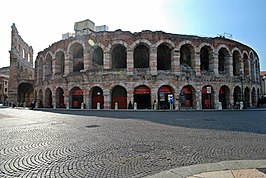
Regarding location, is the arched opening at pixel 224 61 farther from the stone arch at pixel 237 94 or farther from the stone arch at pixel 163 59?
the stone arch at pixel 163 59

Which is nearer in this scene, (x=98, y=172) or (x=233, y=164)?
(x=98, y=172)

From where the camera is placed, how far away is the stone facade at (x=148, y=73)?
25.6m

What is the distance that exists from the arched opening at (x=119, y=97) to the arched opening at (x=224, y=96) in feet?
49.4

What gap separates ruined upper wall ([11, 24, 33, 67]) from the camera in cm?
4253

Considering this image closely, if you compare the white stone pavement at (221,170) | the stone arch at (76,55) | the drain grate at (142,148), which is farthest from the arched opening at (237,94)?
the white stone pavement at (221,170)

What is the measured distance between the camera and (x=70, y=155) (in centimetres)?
521

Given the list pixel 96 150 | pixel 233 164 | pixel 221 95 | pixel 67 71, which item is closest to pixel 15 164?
pixel 96 150

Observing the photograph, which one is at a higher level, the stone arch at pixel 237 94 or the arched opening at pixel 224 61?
the arched opening at pixel 224 61

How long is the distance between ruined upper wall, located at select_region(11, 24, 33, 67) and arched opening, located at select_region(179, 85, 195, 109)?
3787cm

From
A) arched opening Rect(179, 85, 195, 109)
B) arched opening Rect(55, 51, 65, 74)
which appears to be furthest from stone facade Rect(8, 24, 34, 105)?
arched opening Rect(179, 85, 195, 109)

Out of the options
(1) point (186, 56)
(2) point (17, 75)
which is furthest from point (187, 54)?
(2) point (17, 75)

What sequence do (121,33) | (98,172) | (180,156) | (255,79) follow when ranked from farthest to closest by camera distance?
(255,79) → (121,33) → (180,156) → (98,172)

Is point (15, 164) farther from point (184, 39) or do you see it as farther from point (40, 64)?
point (40, 64)

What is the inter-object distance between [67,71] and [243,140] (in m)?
26.7
